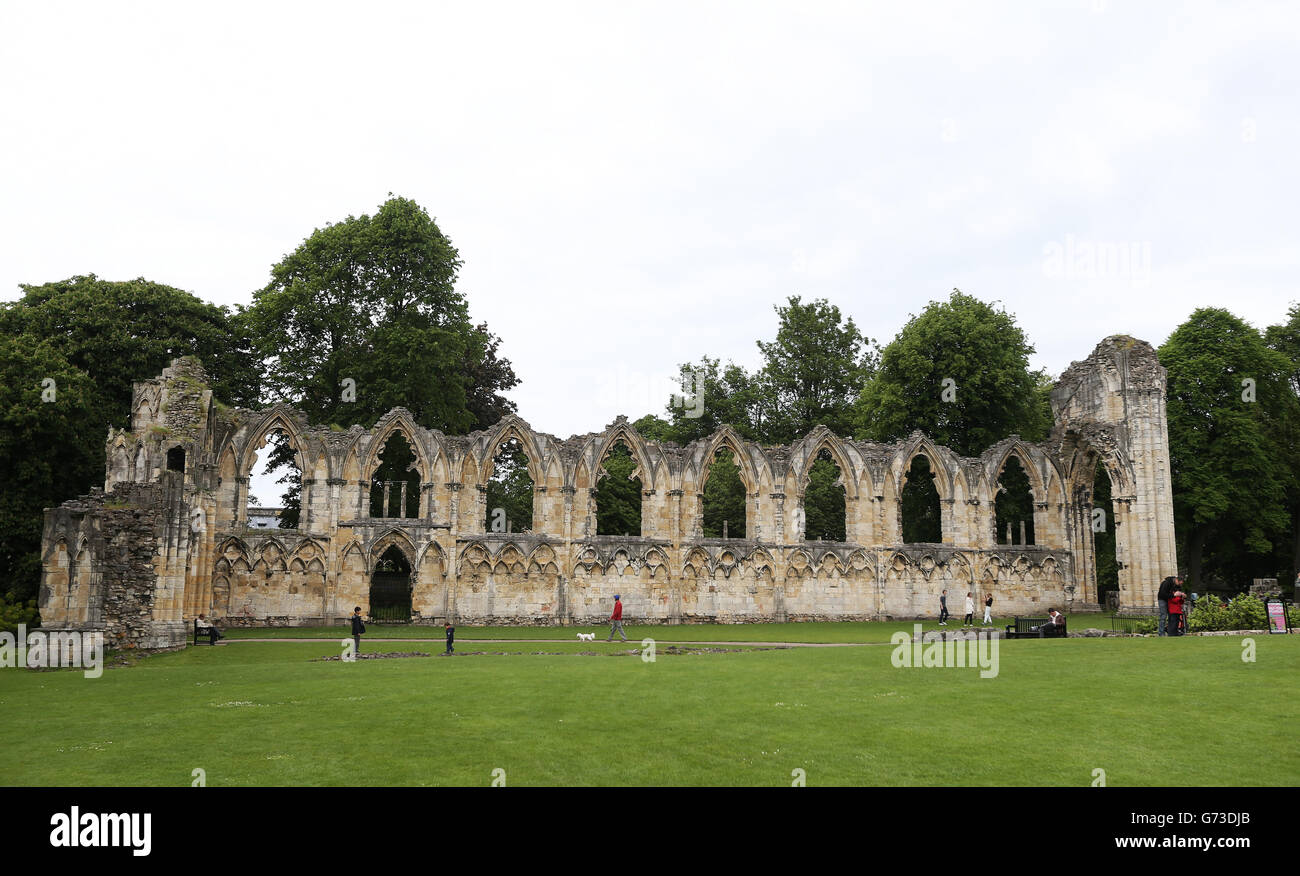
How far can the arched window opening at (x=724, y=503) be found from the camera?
5903 cm

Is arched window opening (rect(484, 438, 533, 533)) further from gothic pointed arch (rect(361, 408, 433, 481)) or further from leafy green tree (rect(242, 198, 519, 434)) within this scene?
gothic pointed arch (rect(361, 408, 433, 481))

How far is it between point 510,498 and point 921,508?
2561cm

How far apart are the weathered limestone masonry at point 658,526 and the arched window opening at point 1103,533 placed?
9.56 feet

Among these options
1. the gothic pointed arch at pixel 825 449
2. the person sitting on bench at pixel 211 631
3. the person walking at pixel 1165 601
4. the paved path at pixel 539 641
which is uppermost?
the gothic pointed arch at pixel 825 449

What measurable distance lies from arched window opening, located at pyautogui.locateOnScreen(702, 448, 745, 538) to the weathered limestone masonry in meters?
19.1

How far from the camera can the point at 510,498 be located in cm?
5706

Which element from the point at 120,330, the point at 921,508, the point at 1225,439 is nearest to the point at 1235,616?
the point at 1225,439

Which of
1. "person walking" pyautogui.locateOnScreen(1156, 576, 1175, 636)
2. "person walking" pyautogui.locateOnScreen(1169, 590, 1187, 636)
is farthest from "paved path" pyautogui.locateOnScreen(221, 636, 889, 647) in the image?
"person walking" pyautogui.locateOnScreen(1169, 590, 1187, 636)

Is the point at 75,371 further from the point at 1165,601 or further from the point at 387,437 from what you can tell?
the point at 1165,601

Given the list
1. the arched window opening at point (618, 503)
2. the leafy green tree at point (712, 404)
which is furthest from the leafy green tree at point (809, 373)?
the arched window opening at point (618, 503)

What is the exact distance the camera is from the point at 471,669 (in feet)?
59.0

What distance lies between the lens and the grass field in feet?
29.1

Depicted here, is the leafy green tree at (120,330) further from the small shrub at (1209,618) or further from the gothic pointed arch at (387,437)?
the small shrub at (1209,618)
